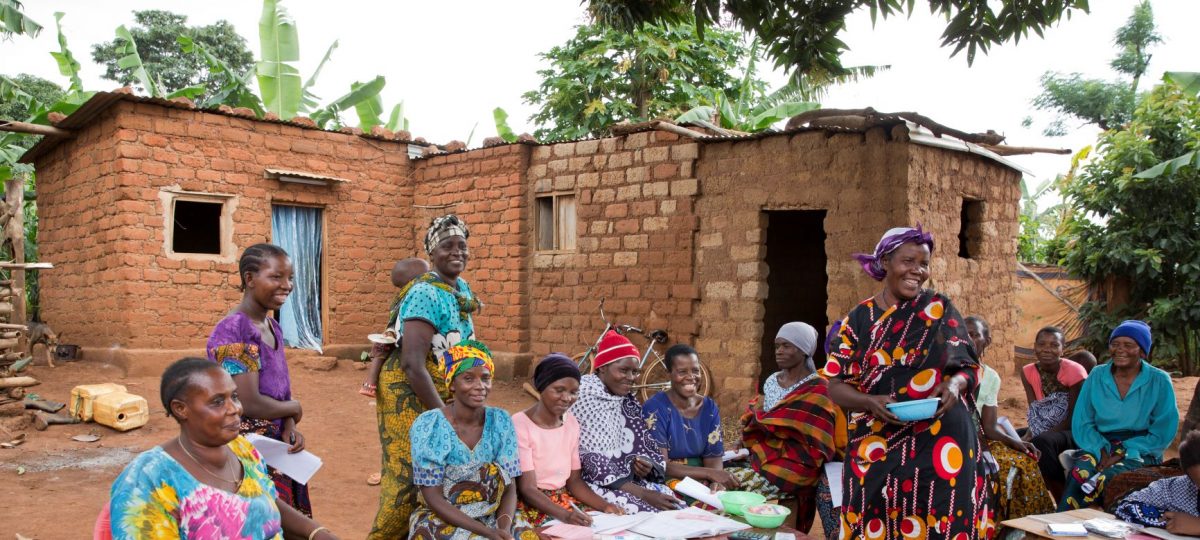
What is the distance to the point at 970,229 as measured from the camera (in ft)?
27.5

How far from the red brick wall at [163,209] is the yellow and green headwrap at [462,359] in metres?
7.45

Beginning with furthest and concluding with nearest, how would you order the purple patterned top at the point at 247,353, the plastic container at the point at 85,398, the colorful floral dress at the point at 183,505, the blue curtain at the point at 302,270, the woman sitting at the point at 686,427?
the blue curtain at the point at 302,270 < the plastic container at the point at 85,398 < the woman sitting at the point at 686,427 < the purple patterned top at the point at 247,353 < the colorful floral dress at the point at 183,505

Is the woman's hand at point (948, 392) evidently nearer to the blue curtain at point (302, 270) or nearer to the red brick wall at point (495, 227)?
the red brick wall at point (495, 227)

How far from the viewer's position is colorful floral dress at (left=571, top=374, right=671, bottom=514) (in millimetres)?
3766

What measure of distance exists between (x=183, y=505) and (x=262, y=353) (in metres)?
0.93

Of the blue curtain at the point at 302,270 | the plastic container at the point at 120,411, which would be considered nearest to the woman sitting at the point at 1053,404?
the plastic container at the point at 120,411

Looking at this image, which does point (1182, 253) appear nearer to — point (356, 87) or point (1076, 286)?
point (1076, 286)

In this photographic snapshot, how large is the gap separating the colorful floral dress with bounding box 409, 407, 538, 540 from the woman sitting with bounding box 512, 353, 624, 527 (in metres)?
0.16

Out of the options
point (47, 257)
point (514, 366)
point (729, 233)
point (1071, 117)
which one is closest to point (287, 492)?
point (729, 233)

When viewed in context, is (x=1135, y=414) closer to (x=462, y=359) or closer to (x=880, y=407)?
(x=880, y=407)

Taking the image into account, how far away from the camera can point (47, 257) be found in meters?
11.2

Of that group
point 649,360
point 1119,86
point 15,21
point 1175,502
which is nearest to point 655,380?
point 649,360

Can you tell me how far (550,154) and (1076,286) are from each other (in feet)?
26.7

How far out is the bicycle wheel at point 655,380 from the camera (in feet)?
27.6
